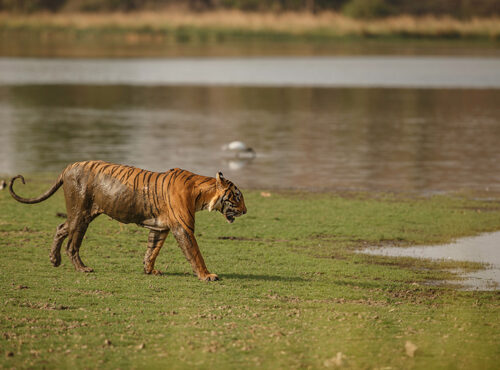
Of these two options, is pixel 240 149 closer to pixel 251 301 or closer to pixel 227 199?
pixel 227 199

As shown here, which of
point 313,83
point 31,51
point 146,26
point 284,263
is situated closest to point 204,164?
point 284,263

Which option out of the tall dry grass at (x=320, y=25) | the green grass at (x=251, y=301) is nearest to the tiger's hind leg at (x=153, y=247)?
the green grass at (x=251, y=301)

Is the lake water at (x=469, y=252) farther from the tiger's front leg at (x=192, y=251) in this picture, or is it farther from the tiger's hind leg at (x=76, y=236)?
the tiger's hind leg at (x=76, y=236)

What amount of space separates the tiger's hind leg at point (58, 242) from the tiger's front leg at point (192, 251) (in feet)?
5.24

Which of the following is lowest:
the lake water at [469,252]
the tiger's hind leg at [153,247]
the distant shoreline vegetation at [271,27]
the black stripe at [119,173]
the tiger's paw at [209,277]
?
the distant shoreline vegetation at [271,27]

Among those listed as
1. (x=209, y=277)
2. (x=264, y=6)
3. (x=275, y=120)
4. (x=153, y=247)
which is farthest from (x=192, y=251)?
(x=264, y=6)

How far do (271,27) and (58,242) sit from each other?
6584 centimetres

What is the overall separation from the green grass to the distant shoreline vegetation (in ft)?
203

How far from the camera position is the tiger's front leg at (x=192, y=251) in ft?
35.7

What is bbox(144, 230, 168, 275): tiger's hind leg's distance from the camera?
11305 millimetres

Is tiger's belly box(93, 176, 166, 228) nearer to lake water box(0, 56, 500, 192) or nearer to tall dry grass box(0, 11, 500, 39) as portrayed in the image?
lake water box(0, 56, 500, 192)

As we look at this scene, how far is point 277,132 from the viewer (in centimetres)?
2962

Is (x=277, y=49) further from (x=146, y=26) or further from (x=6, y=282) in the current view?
(x=6, y=282)

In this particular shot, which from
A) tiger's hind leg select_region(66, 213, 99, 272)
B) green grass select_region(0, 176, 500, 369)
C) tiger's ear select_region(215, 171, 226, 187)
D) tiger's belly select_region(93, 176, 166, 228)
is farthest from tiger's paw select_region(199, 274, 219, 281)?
tiger's hind leg select_region(66, 213, 99, 272)
